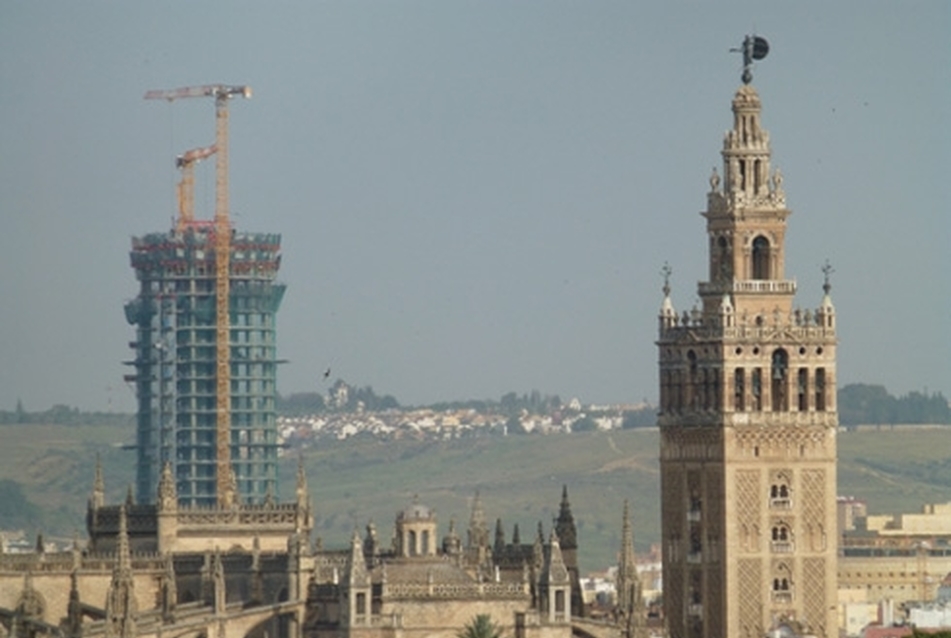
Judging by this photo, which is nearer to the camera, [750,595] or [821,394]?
[750,595]

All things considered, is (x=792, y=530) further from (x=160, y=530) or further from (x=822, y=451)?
(x=160, y=530)

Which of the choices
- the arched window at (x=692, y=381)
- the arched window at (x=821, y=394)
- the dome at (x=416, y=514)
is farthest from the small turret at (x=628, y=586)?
the arched window at (x=821, y=394)

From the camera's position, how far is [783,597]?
171875 millimetres

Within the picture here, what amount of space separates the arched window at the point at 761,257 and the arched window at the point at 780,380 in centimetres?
281

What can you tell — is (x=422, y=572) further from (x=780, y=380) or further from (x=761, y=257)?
(x=761, y=257)

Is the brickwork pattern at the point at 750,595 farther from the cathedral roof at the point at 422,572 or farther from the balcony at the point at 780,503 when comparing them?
the cathedral roof at the point at 422,572

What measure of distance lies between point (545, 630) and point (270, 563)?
13.9 m

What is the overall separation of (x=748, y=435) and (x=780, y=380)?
241cm

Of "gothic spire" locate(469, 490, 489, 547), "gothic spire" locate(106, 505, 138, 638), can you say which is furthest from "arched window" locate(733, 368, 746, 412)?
"gothic spire" locate(106, 505, 138, 638)

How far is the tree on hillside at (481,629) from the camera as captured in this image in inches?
5945

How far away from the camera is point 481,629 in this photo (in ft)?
497

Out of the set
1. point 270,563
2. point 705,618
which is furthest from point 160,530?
point 705,618

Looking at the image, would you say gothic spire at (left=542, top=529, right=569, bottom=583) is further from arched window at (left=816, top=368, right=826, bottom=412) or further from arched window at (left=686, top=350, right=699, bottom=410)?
arched window at (left=816, top=368, right=826, bottom=412)

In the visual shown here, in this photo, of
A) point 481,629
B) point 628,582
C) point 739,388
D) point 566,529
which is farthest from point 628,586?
point 481,629
